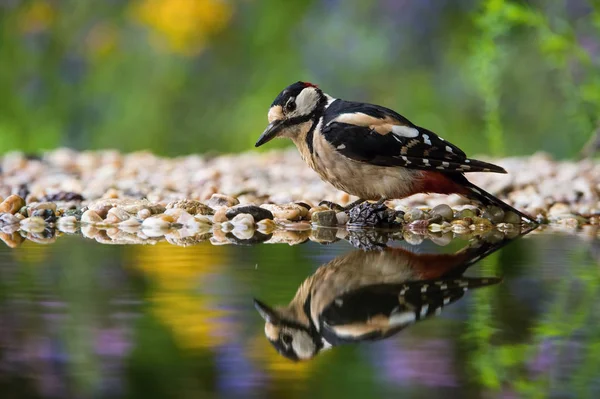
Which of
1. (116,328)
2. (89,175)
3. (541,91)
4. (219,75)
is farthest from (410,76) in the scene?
(116,328)

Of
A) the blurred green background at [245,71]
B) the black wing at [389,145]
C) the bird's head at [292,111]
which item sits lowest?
the black wing at [389,145]

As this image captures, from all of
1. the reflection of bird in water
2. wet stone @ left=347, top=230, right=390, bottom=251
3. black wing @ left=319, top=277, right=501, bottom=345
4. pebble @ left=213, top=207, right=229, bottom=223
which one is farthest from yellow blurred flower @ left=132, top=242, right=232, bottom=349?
pebble @ left=213, top=207, right=229, bottom=223

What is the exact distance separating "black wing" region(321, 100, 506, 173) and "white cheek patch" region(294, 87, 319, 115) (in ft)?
0.41

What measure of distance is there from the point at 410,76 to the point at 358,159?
135 inches

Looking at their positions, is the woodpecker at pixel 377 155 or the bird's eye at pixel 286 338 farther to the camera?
the woodpecker at pixel 377 155

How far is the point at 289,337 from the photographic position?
1.97m

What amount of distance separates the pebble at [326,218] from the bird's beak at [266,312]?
180 centimetres

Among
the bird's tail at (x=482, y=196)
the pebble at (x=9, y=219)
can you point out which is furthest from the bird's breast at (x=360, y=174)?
the pebble at (x=9, y=219)

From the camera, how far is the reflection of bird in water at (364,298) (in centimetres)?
198

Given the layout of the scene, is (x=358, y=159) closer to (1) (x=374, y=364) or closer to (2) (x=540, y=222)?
(2) (x=540, y=222)

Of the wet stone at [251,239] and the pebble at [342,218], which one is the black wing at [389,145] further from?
the wet stone at [251,239]

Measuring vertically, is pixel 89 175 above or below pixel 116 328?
above

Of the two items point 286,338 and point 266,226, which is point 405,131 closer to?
point 266,226

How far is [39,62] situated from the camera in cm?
783
